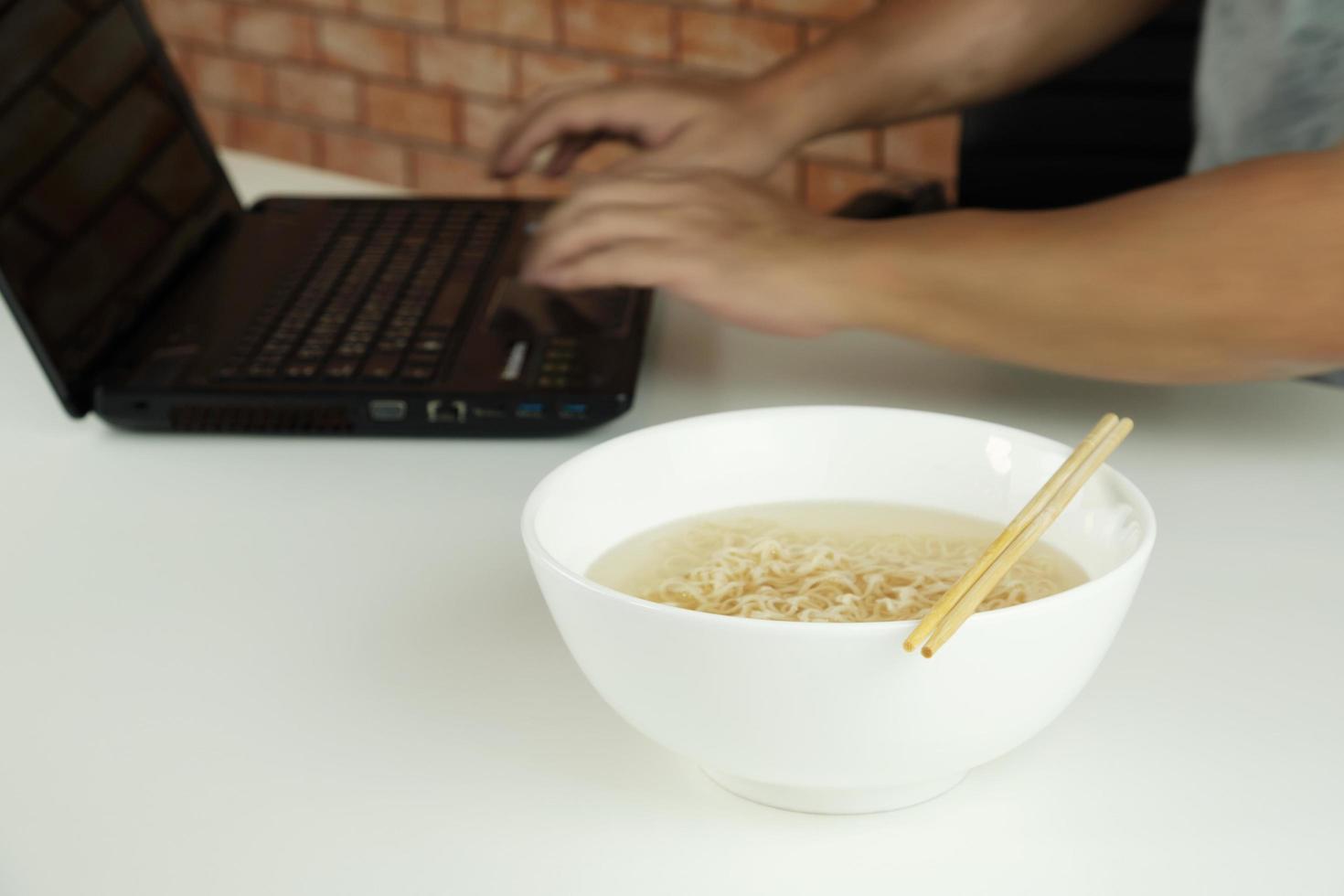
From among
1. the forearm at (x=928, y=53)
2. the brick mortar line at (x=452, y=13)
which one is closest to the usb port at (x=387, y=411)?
the forearm at (x=928, y=53)

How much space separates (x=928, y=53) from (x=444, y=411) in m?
0.57

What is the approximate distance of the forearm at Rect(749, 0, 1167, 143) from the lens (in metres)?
1.13

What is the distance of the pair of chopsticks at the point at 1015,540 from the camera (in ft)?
1.31

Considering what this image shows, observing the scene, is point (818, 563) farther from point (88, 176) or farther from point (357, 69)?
point (357, 69)

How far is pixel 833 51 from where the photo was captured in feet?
3.79

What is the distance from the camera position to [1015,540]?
46 cm

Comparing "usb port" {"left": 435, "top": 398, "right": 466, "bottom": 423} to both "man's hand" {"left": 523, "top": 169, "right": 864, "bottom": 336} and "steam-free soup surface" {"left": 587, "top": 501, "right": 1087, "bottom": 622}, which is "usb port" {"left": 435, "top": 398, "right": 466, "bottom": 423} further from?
"steam-free soup surface" {"left": 587, "top": 501, "right": 1087, "bottom": 622}

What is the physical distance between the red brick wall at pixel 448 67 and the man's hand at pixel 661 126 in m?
0.89

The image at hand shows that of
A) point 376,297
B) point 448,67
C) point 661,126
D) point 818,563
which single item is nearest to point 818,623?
point 818,563

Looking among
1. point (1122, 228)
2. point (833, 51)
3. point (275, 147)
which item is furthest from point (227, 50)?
point (1122, 228)

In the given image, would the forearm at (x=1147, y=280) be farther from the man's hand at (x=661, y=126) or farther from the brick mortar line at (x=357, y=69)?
the brick mortar line at (x=357, y=69)

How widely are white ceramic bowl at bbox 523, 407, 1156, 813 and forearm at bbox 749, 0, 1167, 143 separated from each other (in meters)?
0.65

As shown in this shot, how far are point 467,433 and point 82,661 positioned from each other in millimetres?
254

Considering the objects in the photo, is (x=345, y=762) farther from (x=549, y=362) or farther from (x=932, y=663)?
(x=549, y=362)
